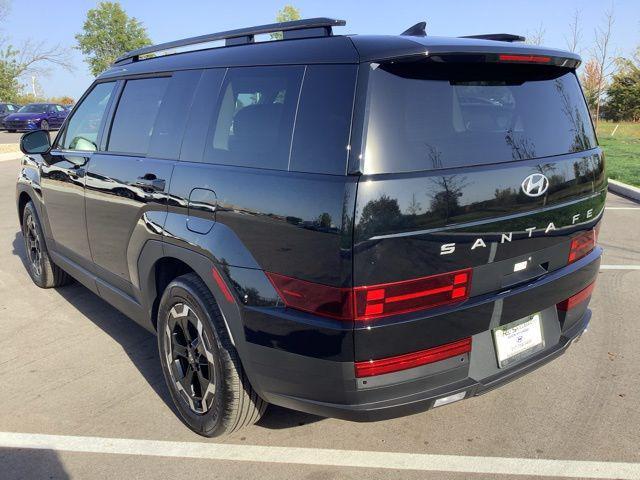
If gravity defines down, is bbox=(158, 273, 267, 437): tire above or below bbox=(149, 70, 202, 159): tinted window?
below

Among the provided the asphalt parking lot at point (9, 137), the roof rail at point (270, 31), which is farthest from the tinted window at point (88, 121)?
the asphalt parking lot at point (9, 137)

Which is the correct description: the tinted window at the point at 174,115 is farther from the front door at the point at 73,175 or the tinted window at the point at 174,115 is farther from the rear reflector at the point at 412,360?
the rear reflector at the point at 412,360

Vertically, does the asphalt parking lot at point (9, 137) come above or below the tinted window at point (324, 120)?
below

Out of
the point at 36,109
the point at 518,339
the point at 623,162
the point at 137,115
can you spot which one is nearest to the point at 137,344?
the point at 137,115

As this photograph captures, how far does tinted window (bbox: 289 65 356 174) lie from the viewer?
7.22 ft

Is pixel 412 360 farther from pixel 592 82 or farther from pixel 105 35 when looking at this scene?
pixel 105 35

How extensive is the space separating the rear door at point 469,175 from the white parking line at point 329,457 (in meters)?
0.91

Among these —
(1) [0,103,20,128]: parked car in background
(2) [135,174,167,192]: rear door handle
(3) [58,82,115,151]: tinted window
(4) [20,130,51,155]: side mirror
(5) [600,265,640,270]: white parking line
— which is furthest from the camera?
(1) [0,103,20,128]: parked car in background

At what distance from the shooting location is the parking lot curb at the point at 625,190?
951 cm

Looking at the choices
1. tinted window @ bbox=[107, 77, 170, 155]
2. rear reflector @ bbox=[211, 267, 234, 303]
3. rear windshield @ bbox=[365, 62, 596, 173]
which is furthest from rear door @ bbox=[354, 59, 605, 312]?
tinted window @ bbox=[107, 77, 170, 155]

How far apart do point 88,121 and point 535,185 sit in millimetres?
3205

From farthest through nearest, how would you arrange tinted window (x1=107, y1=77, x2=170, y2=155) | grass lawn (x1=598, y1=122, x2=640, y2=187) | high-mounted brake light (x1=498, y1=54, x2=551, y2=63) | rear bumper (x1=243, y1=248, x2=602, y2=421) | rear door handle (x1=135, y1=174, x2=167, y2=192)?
grass lawn (x1=598, y1=122, x2=640, y2=187) → tinted window (x1=107, y1=77, x2=170, y2=155) → rear door handle (x1=135, y1=174, x2=167, y2=192) → high-mounted brake light (x1=498, y1=54, x2=551, y2=63) → rear bumper (x1=243, y1=248, x2=602, y2=421)

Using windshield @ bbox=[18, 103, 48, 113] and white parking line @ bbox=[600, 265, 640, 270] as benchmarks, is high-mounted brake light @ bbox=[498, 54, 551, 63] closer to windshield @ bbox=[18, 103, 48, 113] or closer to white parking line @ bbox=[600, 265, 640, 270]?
white parking line @ bbox=[600, 265, 640, 270]

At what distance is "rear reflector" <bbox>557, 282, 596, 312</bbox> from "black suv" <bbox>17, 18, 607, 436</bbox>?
1 centimetres
